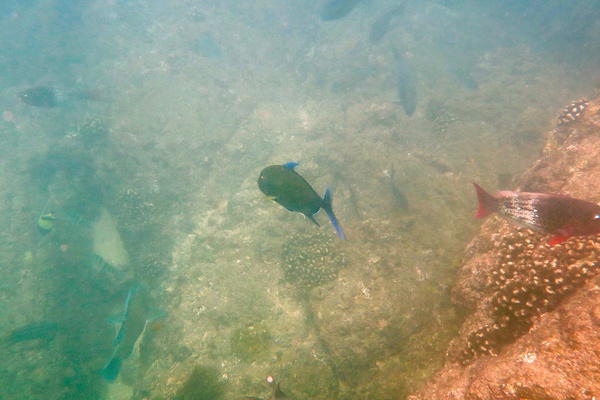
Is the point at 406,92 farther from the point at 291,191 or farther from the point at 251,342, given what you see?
the point at 251,342

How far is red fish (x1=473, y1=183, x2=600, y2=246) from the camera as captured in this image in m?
2.41

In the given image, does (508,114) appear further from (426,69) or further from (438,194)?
(426,69)

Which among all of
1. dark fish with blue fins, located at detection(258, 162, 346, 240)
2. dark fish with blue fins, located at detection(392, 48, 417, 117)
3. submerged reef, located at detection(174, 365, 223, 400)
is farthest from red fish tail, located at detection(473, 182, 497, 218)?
dark fish with blue fins, located at detection(392, 48, 417, 117)

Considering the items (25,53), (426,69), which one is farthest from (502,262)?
(25,53)

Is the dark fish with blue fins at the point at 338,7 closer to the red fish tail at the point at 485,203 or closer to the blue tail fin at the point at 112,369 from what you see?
the red fish tail at the point at 485,203

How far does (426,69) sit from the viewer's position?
1501cm

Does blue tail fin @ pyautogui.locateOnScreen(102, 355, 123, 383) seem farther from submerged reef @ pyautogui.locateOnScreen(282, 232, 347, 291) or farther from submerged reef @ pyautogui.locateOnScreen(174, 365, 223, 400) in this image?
submerged reef @ pyautogui.locateOnScreen(282, 232, 347, 291)

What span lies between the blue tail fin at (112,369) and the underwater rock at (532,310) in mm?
7975

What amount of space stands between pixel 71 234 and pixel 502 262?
13.6m

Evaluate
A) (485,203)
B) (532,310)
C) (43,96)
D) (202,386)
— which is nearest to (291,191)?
(485,203)

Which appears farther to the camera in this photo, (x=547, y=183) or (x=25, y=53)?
(x=25, y=53)

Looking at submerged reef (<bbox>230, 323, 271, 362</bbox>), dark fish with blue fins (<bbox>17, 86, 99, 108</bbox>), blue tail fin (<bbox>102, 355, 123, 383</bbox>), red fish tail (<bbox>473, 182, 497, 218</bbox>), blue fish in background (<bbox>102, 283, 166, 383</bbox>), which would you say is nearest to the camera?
red fish tail (<bbox>473, 182, 497, 218</bbox>)

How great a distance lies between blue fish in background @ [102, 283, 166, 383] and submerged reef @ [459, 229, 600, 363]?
7.52m

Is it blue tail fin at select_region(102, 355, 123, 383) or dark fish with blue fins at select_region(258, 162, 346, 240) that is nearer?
dark fish with blue fins at select_region(258, 162, 346, 240)
